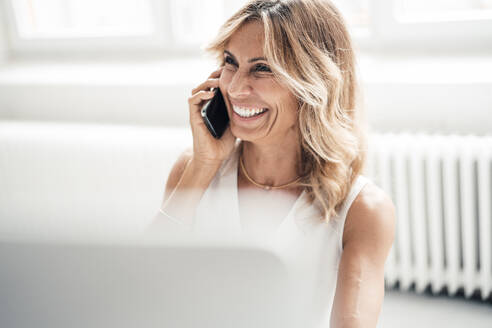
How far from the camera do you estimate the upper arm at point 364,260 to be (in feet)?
3.29

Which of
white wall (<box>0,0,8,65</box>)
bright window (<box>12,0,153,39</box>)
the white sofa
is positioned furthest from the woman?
white wall (<box>0,0,8,65</box>)

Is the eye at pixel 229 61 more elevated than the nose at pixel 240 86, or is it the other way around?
the eye at pixel 229 61

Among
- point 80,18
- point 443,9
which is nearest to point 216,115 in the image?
point 443,9

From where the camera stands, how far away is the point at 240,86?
45.2 inches

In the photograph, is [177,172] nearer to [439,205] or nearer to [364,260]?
[364,260]

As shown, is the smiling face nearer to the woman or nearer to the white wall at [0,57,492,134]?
the woman

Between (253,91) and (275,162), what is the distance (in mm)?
218

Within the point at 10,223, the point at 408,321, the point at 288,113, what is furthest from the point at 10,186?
the point at 408,321

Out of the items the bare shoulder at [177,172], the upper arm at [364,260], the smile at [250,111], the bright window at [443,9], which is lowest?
the upper arm at [364,260]

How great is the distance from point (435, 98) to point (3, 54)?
2248 mm

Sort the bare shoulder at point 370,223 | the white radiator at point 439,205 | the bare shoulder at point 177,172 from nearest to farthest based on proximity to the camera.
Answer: the bare shoulder at point 370,223 → the bare shoulder at point 177,172 → the white radiator at point 439,205

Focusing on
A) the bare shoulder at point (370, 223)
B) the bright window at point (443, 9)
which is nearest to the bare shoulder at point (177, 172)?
the bare shoulder at point (370, 223)

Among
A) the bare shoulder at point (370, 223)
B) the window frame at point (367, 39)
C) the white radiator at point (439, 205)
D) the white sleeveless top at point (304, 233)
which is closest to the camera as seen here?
the white sleeveless top at point (304, 233)

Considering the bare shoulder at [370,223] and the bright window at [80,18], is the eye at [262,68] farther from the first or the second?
the bright window at [80,18]
